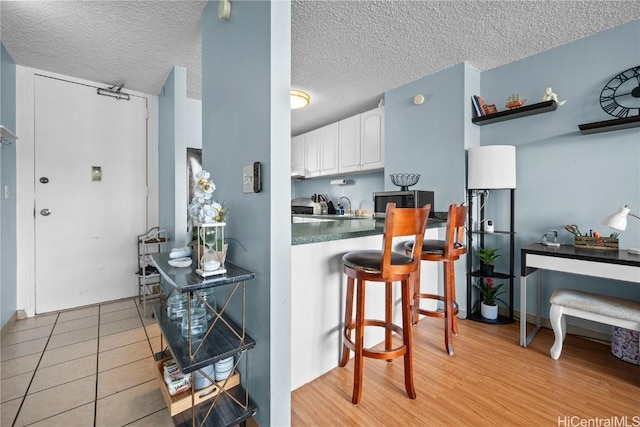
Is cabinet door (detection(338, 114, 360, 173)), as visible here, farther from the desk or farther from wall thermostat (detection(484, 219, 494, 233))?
the desk

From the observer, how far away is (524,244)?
8.41 feet

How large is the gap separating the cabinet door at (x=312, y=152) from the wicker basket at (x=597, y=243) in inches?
125

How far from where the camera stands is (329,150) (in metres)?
4.21

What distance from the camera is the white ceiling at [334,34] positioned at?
6.12 ft

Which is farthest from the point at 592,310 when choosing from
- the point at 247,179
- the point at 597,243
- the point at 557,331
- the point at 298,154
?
the point at 298,154

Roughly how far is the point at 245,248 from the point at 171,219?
6.21 feet

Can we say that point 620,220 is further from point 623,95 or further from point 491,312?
point 491,312

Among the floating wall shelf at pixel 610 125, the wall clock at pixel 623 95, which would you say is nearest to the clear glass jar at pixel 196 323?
the floating wall shelf at pixel 610 125

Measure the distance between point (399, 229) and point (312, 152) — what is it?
3.37 m

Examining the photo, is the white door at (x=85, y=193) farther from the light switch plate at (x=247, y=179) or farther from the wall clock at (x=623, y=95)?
the wall clock at (x=623, y=95)

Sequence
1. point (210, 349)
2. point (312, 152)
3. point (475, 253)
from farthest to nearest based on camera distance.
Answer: point (312, 152) → point (475, 253) → point (210, 349)

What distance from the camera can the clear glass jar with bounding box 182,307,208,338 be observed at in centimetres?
130

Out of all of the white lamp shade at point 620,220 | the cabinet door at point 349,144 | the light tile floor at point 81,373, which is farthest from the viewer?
the cabinet door at point 349,144

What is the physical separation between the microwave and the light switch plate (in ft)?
4.78
